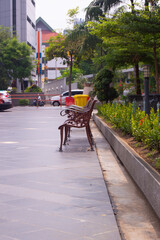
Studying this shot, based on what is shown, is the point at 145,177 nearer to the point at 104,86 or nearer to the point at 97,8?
the point at 104,86

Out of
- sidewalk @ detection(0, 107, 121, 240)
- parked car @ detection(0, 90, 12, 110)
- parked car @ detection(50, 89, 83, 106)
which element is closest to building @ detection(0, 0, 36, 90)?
parked car @ detection(50, 89, 83, 106)

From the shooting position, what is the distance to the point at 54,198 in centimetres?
499

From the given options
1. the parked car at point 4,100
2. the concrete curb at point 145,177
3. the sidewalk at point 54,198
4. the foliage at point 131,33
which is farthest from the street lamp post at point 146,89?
the parked car at point 4,100

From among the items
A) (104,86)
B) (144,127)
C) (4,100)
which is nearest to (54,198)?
(144,127)

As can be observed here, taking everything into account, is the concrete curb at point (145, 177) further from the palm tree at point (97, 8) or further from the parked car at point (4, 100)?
the palm tree at point (97, 8)

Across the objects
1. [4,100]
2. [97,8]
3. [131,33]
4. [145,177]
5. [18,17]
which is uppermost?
[18,17]

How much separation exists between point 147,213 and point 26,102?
48311 mm

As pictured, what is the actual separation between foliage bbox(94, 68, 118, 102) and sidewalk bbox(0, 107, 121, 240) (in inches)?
461

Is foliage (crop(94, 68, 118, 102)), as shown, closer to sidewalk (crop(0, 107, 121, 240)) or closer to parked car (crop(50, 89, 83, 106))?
sidewalk (crop(0, 107, 121, 240))

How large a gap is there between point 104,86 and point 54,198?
1554 centimetres

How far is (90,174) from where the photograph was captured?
256 inches

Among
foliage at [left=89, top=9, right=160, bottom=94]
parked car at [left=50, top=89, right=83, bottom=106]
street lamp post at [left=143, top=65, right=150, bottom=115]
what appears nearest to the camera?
street lamp post at [left=143, top=65, right=150, bottom=115]

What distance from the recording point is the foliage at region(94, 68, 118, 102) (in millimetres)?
20203

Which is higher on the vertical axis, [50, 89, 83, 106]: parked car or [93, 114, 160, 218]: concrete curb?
[50, 89, 83, 106]: parked car
